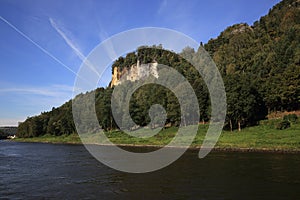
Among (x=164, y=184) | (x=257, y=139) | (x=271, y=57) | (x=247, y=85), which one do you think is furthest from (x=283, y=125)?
(x=271, y=57)

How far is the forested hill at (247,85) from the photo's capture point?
74.8 m

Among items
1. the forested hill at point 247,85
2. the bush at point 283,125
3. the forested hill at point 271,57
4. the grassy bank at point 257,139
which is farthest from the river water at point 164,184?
the forested hill at point 271,57

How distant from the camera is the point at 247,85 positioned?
7969 cm

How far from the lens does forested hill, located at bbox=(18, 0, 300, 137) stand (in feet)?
245

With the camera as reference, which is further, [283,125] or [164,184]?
[283,125]

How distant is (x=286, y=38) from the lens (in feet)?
402

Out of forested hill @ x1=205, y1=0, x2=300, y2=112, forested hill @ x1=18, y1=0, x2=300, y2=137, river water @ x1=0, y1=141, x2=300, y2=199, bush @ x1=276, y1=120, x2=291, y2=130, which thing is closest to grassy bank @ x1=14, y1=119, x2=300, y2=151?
bush @ x1=276, y1=120, x2=291, y2=130

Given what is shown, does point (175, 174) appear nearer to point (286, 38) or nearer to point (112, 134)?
point (112, 134)

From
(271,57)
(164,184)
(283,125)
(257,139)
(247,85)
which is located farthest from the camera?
(271,57)

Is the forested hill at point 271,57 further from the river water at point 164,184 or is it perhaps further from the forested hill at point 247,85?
the river water at point 164,184

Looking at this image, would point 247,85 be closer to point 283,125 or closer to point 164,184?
point 283,125

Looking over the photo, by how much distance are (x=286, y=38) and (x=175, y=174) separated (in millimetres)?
115255

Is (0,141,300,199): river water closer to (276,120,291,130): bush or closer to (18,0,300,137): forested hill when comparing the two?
(276,120,291,130): bush

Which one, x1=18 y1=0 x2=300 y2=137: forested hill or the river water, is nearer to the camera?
the river water
